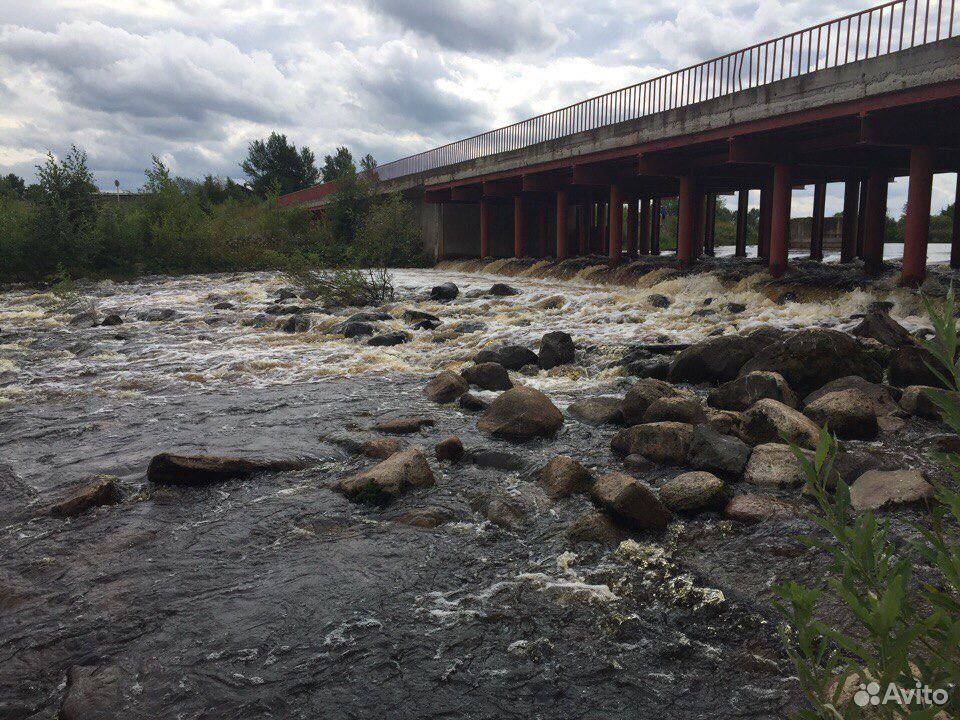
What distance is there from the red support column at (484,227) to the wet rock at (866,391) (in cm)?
2443

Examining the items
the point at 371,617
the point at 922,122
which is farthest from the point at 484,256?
the point at 371,617

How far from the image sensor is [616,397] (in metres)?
7.64

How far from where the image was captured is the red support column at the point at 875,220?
19.6 meters

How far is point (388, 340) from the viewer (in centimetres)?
1234

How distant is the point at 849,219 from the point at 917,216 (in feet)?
41.2

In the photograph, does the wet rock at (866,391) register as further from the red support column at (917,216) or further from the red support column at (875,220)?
the red support column at (875,220)

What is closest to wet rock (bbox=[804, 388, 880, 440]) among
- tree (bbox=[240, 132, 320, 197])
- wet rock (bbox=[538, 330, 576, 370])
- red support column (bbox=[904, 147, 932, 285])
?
wet rock (bbox=[538, 330, 576, 370])

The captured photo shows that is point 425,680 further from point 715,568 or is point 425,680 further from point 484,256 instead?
point 484,256

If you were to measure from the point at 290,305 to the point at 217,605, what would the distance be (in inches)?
540

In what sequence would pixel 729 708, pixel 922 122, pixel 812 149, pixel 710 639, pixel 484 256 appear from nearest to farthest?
pixel 729 708
pixel 710 639
pixel 922 122
pixel 812 149
pixel 484 256

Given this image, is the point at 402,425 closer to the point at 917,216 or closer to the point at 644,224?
the point at 917,216

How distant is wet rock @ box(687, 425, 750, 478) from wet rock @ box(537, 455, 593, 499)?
95 centimetres

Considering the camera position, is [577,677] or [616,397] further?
[616,397]

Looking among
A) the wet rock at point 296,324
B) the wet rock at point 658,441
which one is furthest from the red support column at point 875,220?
the wet rock at point 658,441
